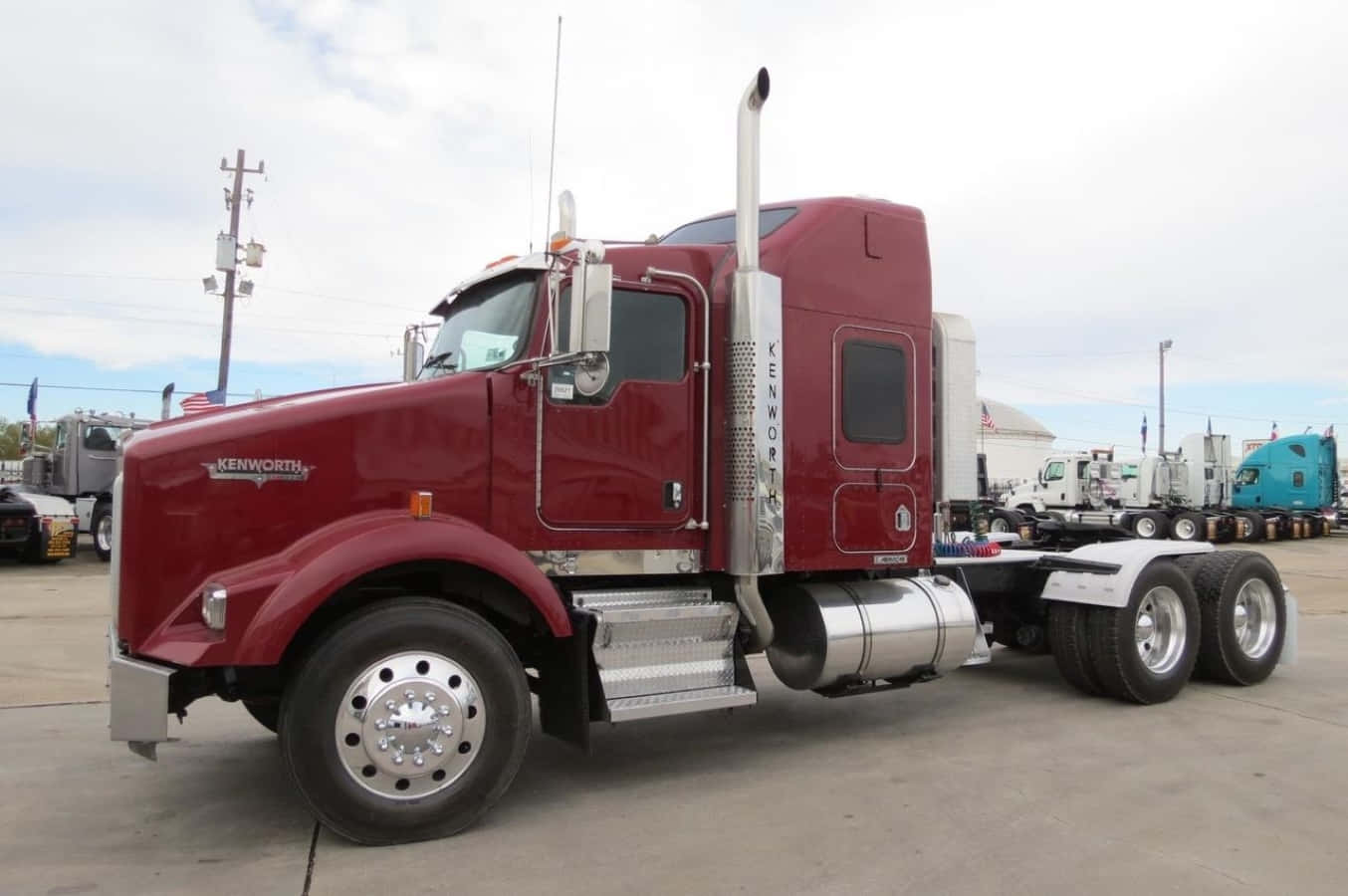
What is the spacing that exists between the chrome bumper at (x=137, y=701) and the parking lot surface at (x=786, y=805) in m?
0.54

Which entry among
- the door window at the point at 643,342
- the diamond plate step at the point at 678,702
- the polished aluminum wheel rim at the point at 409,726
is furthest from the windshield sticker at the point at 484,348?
the diamond plate step at the point at 678,702

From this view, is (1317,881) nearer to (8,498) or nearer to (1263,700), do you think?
(1263,700)

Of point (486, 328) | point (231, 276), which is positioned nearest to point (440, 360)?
point (486, 328)

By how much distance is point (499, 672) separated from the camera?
174 inches

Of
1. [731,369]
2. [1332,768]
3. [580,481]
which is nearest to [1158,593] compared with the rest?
[1332,768]

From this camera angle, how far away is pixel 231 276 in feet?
88.7

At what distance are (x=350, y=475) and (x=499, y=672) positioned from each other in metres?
1.14

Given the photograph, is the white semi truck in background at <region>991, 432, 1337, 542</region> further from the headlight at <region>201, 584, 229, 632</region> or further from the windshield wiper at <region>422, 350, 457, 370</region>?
the headlight at <region>201, 584, 229, 632</region>

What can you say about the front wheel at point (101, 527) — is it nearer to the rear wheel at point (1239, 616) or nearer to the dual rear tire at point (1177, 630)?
the dual rear tire at point (1177, 630)

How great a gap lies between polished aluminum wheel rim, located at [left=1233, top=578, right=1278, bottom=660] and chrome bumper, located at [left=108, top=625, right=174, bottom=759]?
753 centimetres

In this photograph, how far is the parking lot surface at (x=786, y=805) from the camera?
3.88 metres

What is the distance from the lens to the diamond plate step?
4.75 meters

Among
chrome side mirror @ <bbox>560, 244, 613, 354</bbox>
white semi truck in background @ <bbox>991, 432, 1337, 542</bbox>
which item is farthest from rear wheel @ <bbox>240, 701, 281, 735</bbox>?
white semi truck in background @ <bbox>991, 432, 1337, 542</bbox>

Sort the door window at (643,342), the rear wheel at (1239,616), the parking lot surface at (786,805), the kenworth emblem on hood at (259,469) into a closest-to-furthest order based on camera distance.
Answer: the parking lot surface at (786,805) → the kenworth emblem on hood at (259,469) → the door window at (643,342) → the rear wheel at (1239,616)
